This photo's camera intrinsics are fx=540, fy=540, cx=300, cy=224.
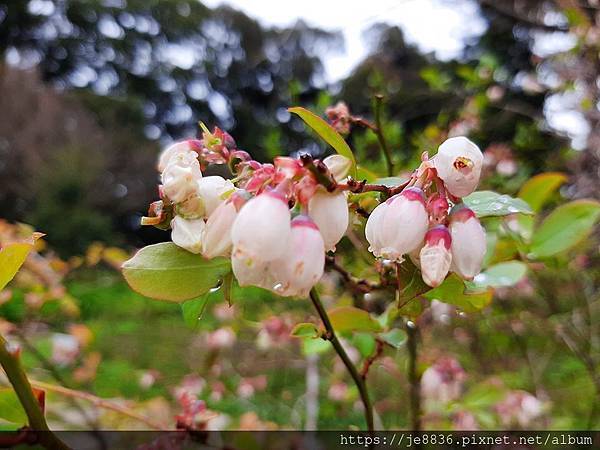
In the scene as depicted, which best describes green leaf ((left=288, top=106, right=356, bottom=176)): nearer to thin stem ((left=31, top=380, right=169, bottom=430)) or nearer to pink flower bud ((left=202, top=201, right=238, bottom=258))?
pink flower bud ((left=202, top=201, right=238, bottom=258))

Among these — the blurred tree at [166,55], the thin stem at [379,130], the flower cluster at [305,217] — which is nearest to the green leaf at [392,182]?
the flower cluster at [305,217]

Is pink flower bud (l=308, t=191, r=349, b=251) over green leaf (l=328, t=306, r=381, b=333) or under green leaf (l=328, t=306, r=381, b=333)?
over

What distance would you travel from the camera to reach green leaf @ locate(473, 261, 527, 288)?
504 millimetres

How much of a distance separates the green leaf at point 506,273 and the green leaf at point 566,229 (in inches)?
1.2

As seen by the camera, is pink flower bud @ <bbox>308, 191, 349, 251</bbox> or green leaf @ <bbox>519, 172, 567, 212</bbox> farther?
green leaf @ <bbox>519, 172, 567, 212</bbox>

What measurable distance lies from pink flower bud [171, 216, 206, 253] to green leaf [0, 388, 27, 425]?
0.48 ft

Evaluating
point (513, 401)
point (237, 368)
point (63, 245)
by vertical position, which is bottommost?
point (63, 245)

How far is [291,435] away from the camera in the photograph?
781 mm

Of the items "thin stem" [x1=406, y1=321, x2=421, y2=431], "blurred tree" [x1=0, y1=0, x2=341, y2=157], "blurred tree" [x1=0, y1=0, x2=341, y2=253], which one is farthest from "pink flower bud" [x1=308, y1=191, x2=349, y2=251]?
"blurred tree" [x1=0, y1=0, x2=341, y2=157]

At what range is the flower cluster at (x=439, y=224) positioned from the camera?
241mm

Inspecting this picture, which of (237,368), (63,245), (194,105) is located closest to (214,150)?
(237,368)

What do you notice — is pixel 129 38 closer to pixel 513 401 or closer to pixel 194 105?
pixel 194 105

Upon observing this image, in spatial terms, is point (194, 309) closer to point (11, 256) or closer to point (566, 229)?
point (11, 256)

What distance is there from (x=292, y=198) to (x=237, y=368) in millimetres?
1729
